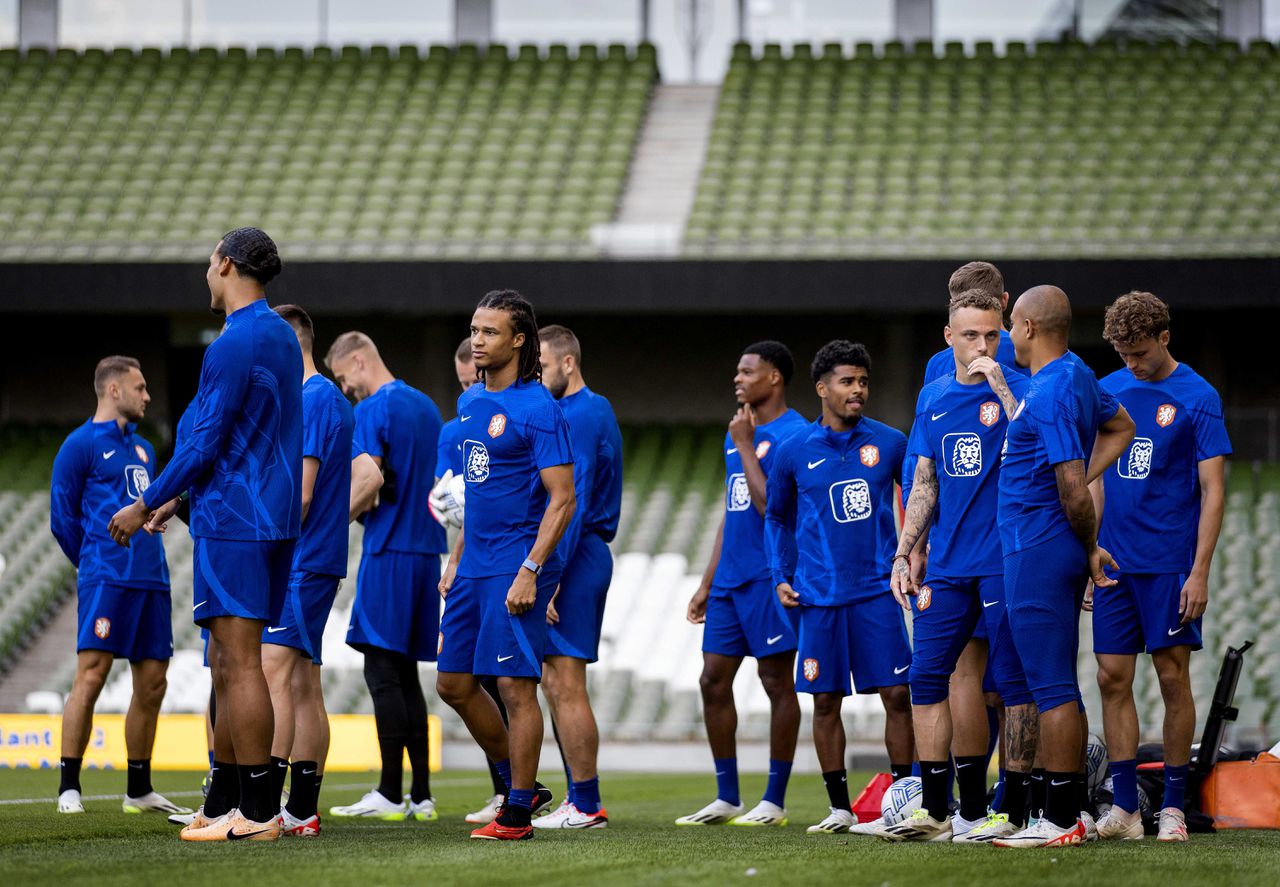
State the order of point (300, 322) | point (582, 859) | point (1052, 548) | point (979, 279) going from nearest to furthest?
1. point (582, 859)
2. point (1052, 548)
3. point (979, 279)
4. point (300, 322)

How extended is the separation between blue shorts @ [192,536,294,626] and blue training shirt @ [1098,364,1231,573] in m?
3.41

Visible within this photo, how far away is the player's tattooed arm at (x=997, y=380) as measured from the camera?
5.95 meters

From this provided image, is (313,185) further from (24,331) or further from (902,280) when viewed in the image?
(902,280)

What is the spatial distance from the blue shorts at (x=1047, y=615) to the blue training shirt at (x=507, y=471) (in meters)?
1.79

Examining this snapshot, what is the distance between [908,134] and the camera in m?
22.2

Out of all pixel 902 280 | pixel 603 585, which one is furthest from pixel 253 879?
pixel 902 280

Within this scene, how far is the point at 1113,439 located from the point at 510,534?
234cm

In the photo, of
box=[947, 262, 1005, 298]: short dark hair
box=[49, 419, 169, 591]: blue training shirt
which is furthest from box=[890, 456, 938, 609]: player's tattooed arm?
box=[49, 419, 169, 591]: blue training shirt

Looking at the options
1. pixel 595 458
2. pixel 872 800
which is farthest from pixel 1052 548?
pixel 595 458

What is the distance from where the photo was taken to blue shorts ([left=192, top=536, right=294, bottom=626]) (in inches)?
220

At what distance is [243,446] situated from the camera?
225 inches

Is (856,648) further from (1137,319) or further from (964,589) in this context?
(1137,319)

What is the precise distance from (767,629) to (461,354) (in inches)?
85.1

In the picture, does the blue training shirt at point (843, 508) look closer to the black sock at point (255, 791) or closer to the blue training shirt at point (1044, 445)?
the blue training shirt at point (1044, 445)
